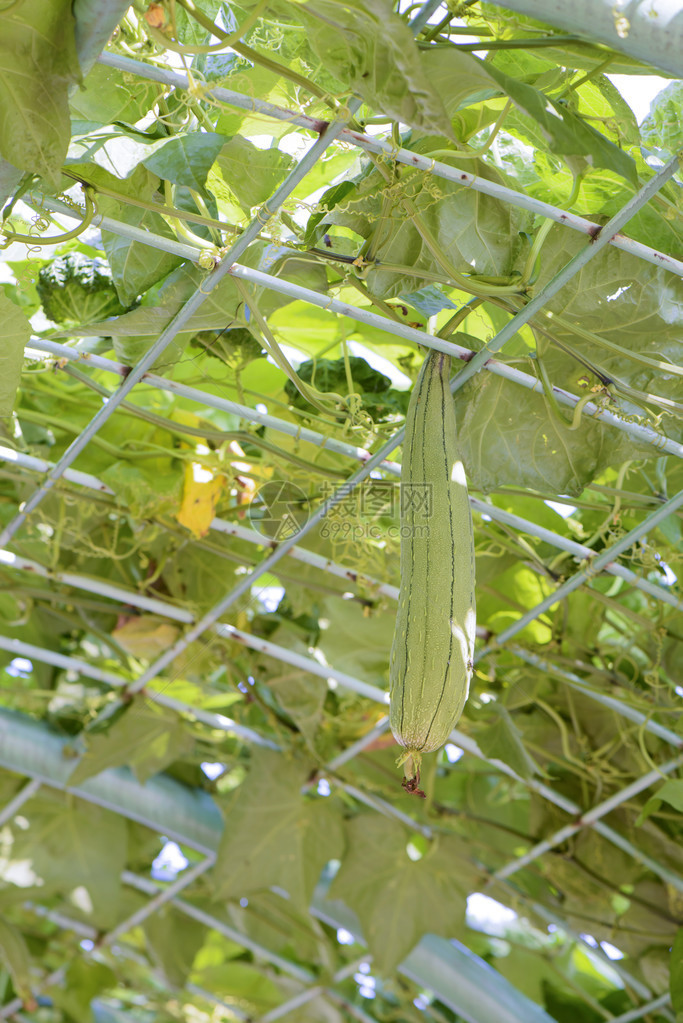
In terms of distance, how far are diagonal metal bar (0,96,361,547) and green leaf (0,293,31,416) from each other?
0.10 m

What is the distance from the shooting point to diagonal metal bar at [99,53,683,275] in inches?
26.9

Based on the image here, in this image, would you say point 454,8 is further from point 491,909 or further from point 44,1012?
point 44,1012

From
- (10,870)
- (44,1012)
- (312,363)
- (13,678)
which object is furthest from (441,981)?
(44,1012)

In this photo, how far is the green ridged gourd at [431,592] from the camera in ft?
2.20

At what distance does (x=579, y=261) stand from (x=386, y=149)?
0.19 m

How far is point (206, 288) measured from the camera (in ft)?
2.79

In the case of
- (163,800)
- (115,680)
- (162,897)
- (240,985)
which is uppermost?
(115,680)

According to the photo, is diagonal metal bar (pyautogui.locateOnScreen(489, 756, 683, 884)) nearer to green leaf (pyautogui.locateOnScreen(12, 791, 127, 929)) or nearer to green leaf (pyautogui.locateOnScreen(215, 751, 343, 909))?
green leaf (pyautogui.locateOnScreen(215, 751, 343, 909))

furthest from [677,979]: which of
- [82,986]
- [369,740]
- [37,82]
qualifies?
[82,986]

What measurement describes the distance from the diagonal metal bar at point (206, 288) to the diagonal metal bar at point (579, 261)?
0.23 metres

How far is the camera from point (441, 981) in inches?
74.9

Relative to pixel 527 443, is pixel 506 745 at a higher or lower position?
lower

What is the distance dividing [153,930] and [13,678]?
72cm

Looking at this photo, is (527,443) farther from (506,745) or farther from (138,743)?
(138,743)
